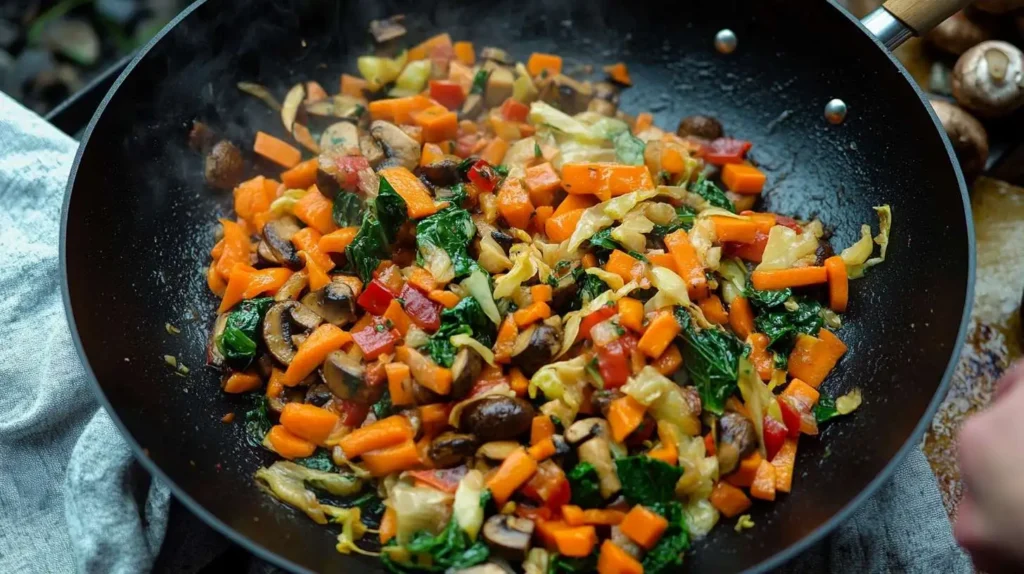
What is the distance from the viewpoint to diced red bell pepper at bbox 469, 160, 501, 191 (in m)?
3.40

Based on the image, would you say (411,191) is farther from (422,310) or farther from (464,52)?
(464,52)

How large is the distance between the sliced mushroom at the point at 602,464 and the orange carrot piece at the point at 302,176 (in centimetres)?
176

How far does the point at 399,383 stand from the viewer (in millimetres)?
2906

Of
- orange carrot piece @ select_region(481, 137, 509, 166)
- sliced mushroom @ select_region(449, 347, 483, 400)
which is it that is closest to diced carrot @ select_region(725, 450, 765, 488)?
sliced mushroom @ select_region(449, 347, 483, 400)

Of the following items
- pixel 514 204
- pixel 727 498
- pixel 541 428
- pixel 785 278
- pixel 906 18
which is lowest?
pixel 727 498

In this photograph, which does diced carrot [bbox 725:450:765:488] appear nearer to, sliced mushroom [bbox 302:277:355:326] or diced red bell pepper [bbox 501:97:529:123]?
sliced mushroom [bbox 302:277:355:326]

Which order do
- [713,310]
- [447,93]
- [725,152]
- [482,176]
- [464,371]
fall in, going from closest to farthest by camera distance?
[464,371] → [713,310] → [482,176] → [725,152] → [447,93]

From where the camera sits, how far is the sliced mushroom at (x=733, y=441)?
9.21ft

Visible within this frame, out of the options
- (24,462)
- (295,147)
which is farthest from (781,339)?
(24,462)

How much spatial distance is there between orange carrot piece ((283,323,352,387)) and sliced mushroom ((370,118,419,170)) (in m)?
0.85

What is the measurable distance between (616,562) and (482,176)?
1.63m

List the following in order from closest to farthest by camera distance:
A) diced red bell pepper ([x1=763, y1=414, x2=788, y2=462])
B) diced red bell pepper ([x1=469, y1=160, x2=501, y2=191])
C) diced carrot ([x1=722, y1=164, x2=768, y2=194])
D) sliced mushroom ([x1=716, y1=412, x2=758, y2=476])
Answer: sliced mushroom ([x1=716, y1=412, x2=758, y2=476])
diced red bell pepper ([x1=763, y1=414, x2=788, y2=462])
diced red bell pepper ([x1=469, y1=160, x2=501, y2=191])
diced carrot ([x1=722, y1=164, x2=768, y2=194])

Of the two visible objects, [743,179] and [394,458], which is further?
[743,179]

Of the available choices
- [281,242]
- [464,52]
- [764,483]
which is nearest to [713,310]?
[764,483]
